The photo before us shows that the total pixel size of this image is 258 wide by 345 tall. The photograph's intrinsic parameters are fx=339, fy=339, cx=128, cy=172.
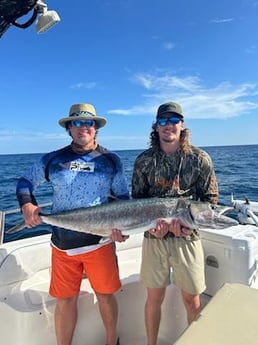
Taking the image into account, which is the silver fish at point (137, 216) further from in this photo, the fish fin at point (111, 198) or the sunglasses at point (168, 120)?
the sunglasses at point (168, 120)

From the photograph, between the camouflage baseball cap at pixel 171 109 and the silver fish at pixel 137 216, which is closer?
the silver fish at pixel 137 216

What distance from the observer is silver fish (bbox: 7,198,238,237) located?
2.31 metres

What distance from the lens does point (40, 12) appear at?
189 centimetres

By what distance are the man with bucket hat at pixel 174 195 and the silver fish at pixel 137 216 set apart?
0.09 meters

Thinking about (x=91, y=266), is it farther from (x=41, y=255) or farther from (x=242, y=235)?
(x=242, y=235)

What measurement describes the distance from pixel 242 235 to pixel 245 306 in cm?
120

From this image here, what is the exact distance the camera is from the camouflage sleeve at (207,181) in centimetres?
244

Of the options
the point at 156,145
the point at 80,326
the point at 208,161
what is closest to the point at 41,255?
the point at 80,326

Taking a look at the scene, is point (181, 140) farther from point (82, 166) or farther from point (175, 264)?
point (175, 264)

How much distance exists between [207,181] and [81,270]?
3.70 feet

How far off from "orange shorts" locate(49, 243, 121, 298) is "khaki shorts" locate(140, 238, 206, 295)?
0.25m

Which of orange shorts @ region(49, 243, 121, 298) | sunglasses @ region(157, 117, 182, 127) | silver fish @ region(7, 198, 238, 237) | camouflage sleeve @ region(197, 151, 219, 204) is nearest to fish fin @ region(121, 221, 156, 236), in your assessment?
silver fish @ region(7, 198, 238, 237)

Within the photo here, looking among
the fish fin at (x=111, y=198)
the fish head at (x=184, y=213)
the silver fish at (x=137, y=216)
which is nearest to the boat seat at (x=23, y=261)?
the silver fish at (x=137, y=216)

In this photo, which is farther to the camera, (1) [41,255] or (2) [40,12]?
(1) [41,255]
